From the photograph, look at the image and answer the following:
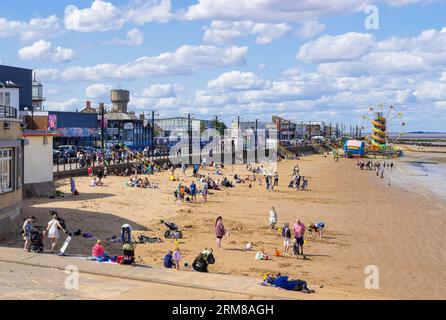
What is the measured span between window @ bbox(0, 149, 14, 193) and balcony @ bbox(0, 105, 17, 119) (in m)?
1.21

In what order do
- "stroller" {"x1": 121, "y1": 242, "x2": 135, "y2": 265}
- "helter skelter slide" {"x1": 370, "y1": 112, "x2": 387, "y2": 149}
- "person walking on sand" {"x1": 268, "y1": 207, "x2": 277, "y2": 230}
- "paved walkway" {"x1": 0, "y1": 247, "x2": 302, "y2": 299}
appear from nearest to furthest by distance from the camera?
1. "paved walkway" {"x1": 0, "y1": 247, "x2": 302, "y2": 299}
2. "stroller" {"x1": 121, "y1": 242, "x2": 135, "y2": 265}
3. "person walking on sand" {"x1": 268, "y1": 207, "x2": 277, "y2": 230}
4. "helter skelter slide" {"x1": 370, "y1": 112, "x2": 387, "y2": 149}

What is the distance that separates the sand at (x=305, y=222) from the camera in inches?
724

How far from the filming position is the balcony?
19416 mm

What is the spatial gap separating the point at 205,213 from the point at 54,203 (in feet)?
25.9

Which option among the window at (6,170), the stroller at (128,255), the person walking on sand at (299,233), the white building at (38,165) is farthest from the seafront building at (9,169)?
the person walking on sand at (299,233)

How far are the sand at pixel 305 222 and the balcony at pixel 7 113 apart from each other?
15.7ft

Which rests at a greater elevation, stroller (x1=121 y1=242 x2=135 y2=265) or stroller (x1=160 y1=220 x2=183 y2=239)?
stroller (x1=121 y1=242 x2=135 y2=265)

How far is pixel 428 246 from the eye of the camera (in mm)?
23906

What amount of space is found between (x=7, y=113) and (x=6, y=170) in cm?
207

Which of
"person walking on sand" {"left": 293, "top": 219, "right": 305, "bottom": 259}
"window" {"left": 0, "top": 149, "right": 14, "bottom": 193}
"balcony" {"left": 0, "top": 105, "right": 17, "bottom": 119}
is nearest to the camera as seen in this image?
"balcony" {"left": 0, "top": 105, "right": 17, "bottom": 119}

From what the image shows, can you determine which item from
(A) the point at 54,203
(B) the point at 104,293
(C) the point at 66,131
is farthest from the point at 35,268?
(C) the point at 66,131

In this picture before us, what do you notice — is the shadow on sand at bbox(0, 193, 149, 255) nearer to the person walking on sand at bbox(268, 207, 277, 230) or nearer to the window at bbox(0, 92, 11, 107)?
the window at bbox(0, 92, 11, 107)

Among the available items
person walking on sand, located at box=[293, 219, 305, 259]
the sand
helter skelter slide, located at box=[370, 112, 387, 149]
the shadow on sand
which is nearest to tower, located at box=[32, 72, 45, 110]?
the sand

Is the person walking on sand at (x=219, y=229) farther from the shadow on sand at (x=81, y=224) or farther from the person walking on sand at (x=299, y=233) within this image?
the shadow on sand at (x=81, y=224)
